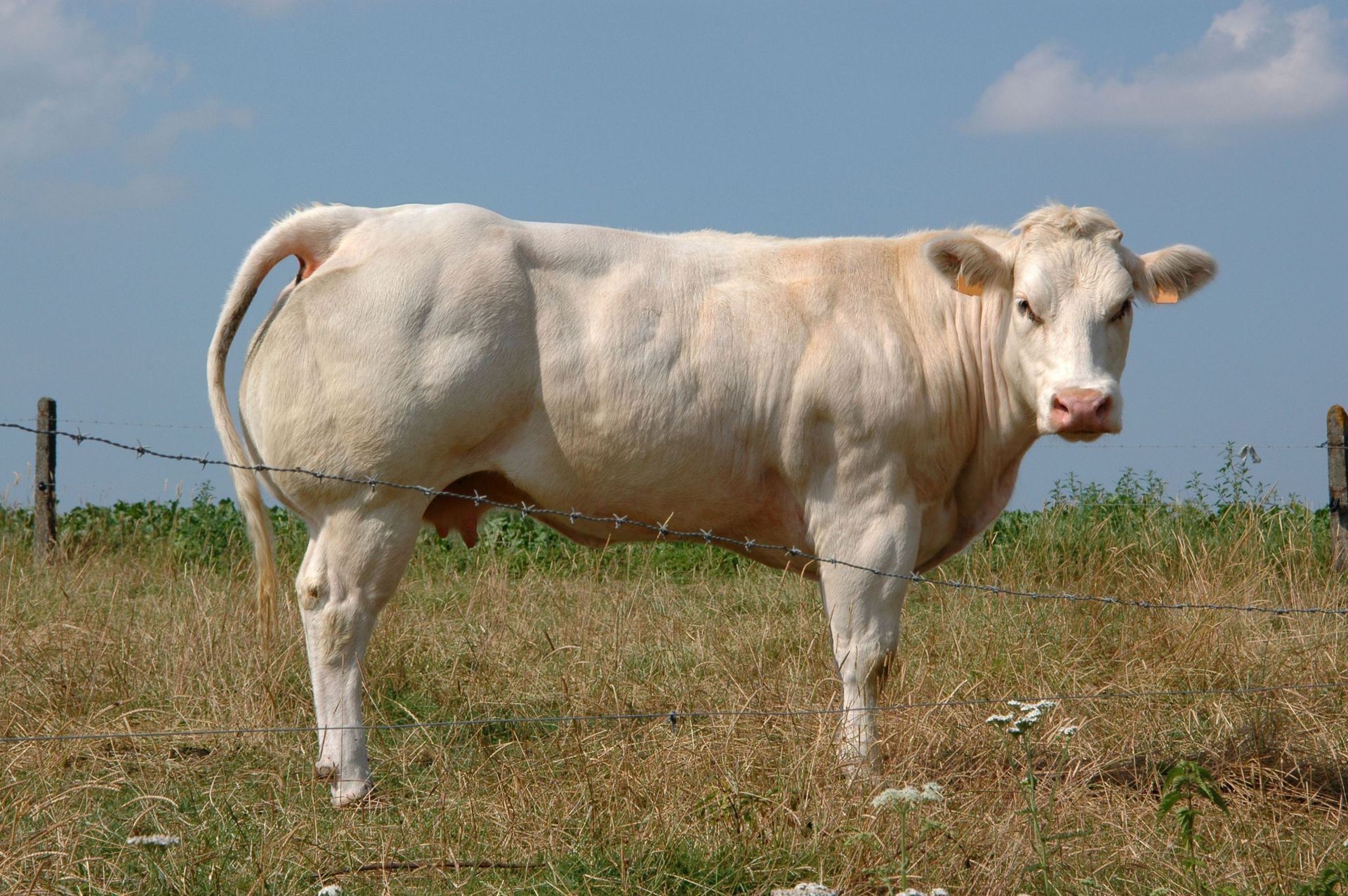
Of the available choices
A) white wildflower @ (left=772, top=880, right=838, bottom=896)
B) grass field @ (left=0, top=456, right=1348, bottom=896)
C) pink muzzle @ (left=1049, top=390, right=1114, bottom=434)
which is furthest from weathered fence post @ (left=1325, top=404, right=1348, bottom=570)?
white wildflower @ (left=772, top=880, right=838, bottom=896)

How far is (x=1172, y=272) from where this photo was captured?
560cm

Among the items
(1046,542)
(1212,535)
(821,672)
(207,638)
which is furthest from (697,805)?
(1212,535)

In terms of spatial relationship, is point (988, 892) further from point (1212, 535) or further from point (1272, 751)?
point (1212, 535)

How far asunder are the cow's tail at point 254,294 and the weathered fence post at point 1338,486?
789cm

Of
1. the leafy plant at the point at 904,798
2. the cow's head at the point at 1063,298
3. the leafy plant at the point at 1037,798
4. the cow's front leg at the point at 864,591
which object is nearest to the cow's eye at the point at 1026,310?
the cow's head at the point at 1063,298

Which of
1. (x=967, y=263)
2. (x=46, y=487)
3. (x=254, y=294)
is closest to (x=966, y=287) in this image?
(x=967, y=263)

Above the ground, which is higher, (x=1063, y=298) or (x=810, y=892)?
(x=1063, y=298)

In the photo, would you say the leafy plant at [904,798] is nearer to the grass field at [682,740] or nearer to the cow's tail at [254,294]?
the grass field at [682,740]

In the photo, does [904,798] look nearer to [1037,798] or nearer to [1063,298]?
[1037,798]

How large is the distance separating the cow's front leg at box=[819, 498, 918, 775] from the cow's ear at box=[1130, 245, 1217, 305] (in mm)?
1524

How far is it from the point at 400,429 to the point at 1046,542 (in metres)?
5.87

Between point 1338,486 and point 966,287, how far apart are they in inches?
260

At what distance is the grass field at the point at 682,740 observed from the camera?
3.66 metres

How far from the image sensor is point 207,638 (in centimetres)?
604
